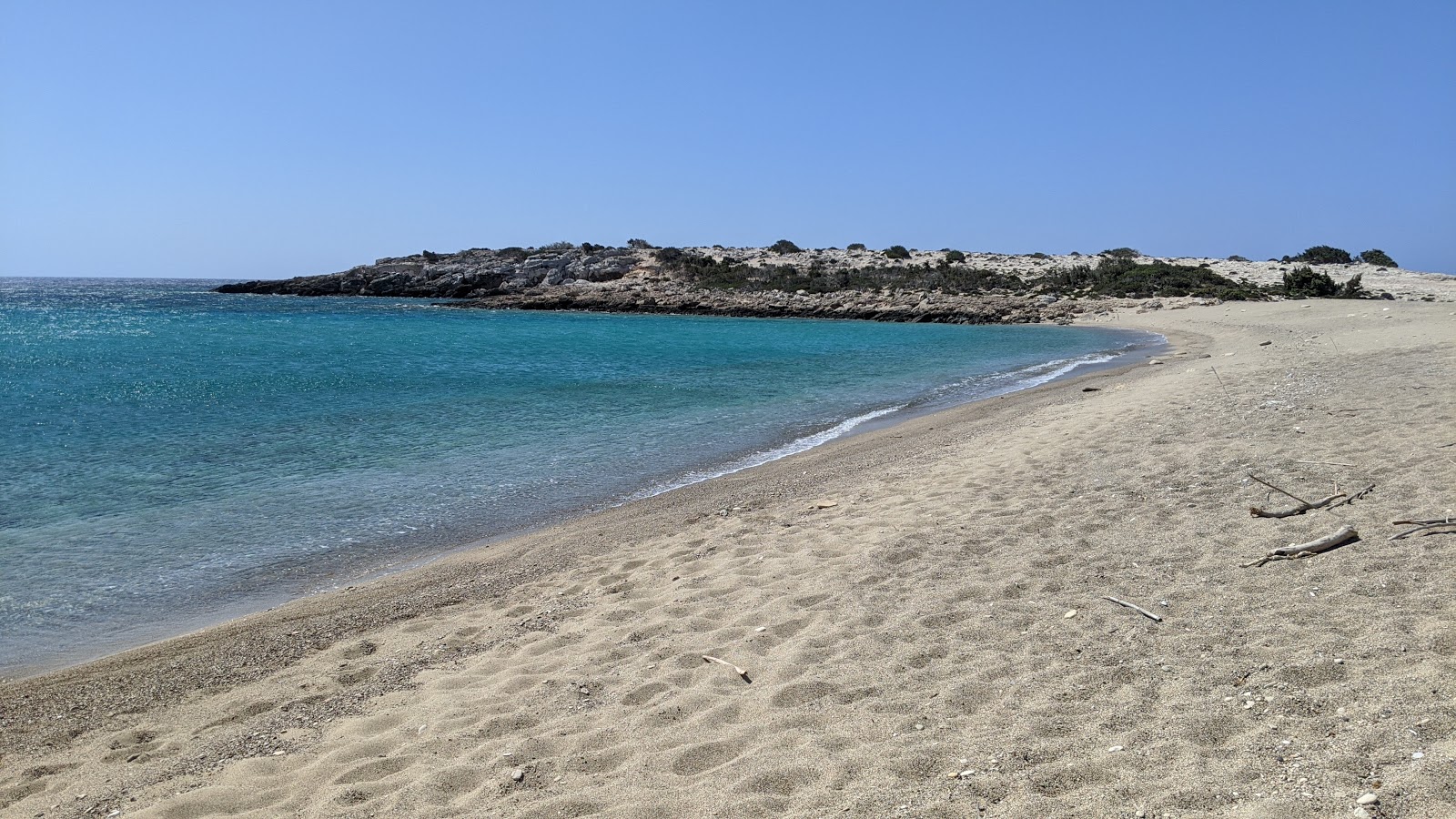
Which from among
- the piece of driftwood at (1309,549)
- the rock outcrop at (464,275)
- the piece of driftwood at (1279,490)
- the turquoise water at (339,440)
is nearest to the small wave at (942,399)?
the turquoise water at (339,440)

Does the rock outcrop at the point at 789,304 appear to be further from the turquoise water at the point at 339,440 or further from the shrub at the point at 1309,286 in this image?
the turquoise water at the point at 339,440

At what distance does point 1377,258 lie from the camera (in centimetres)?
5088

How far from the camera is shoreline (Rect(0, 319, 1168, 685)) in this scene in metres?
5.91

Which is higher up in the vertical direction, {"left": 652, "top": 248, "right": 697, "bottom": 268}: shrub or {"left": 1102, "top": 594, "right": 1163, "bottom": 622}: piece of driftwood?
{"left": 652, "top": 248, "right": 697, "bottom": 268}: shrub

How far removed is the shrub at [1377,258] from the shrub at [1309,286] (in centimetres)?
1615

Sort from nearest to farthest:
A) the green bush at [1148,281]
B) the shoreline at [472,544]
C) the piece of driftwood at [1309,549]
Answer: the piece of driftwood at [1309,549]
the shoreline at [472,544]
the green bush at [1148,281]

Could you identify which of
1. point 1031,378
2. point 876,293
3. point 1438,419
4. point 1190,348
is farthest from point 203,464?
point 876,293

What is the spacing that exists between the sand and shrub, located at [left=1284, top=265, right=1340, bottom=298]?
33387mm

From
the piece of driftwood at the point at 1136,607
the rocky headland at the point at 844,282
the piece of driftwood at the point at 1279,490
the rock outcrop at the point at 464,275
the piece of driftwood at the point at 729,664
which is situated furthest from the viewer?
the rock outcrop at the point at 464,275

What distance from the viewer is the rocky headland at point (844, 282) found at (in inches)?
1668

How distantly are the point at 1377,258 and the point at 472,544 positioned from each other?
196 ft

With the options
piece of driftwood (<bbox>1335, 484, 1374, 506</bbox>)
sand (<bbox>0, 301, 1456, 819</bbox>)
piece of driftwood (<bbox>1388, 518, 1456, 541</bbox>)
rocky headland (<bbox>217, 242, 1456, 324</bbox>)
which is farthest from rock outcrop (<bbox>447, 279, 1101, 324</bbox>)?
piece of driftwood (<bbox>1388, 518, 1456, 541</bbox>)

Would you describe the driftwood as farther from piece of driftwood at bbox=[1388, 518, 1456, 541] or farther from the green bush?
the green bush

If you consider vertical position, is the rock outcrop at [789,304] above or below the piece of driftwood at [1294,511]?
above
